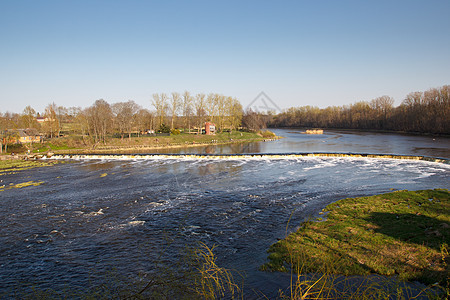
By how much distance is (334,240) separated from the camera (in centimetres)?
1192

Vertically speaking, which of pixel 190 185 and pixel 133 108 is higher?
pixel 133 108

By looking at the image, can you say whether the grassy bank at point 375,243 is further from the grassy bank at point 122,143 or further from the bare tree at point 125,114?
the bare tree at point 125,114

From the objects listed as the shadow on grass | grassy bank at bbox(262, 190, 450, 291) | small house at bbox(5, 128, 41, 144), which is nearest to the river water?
grassy bank at bbox(262, 190, 450, 291)

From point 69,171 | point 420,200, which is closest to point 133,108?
point 69,171

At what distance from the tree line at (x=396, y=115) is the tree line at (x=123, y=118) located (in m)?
56.9

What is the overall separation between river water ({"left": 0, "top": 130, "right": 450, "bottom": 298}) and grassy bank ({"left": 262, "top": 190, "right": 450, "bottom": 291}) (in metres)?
1.04

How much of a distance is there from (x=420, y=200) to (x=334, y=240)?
913 cm

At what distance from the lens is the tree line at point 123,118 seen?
6241cm

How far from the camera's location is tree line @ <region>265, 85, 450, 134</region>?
81875 mm

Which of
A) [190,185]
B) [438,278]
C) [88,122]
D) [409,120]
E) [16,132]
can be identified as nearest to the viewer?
[438,278]

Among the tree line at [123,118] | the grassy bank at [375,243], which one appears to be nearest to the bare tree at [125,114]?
the tree line at [123,118]

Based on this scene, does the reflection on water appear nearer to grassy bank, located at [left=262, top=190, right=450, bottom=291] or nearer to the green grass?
grassy bank, located at [left=262, top=190, right=450, bottom=291]

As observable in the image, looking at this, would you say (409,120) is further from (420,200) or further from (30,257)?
(30,257)

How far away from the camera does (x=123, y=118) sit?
65312mm
